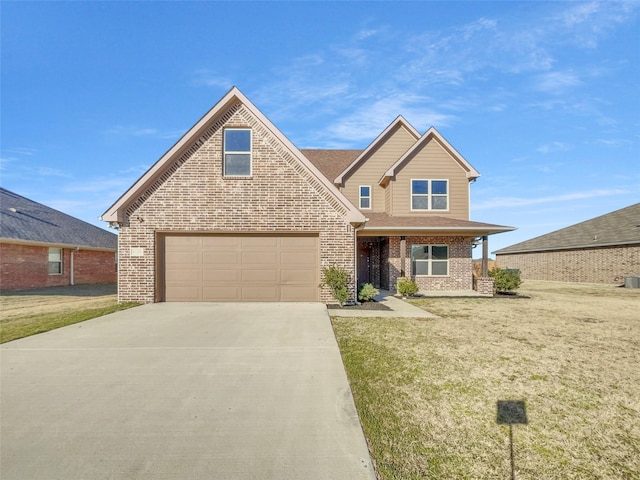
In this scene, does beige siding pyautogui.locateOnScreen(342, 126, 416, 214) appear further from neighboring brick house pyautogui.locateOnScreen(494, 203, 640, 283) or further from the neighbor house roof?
neighboring brick house pyautogui.locateOnScreen(494, 203, 640, 283)

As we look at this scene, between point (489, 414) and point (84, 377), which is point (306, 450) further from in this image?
point (84, 377)

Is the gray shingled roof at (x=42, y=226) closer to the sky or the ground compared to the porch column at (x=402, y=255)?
closer to the sky

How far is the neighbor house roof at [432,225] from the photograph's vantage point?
1327 centimetres

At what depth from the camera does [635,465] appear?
2.71 metres

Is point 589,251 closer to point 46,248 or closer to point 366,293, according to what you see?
point 366,293

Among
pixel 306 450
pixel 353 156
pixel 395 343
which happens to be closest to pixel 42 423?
pixel 306 450

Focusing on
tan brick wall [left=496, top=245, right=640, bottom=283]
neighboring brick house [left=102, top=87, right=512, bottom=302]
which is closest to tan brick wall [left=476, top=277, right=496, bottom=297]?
neighboring brick house [left=102, top=87, right=512, bottom=302]

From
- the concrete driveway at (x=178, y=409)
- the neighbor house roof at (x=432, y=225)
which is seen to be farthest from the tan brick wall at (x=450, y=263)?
the concrete driveway at (x=178, y=409)

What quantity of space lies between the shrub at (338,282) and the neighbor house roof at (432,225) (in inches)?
148

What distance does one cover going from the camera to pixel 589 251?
22.6 metres

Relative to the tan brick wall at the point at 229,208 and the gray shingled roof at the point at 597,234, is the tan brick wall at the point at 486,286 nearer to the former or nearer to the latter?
the tan brick wall at the point at 229,208

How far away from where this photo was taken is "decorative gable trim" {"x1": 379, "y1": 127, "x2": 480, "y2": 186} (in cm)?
1505

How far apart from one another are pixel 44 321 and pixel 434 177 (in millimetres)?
15651

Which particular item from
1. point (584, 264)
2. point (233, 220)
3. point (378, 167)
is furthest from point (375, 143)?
point (584, 264)
